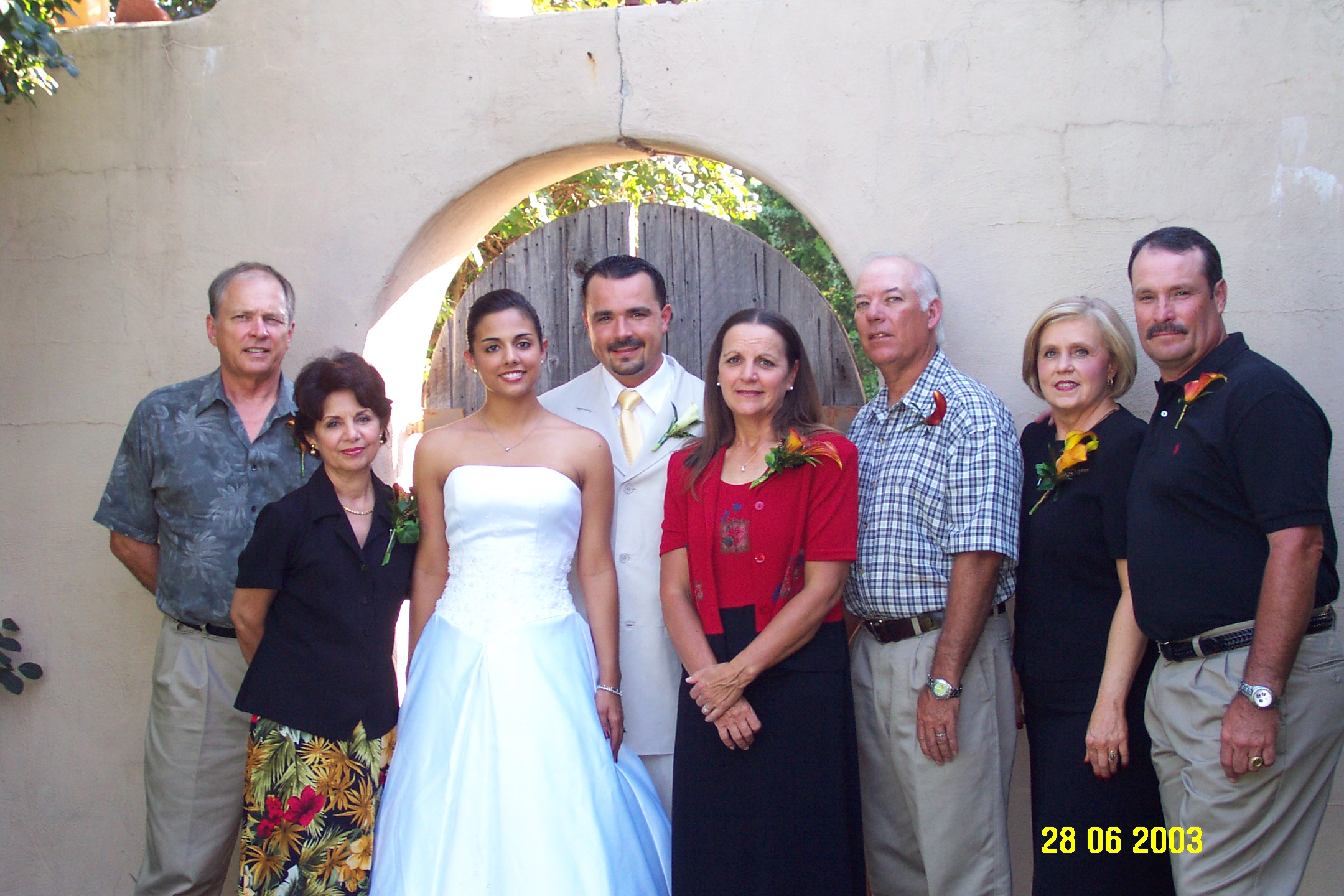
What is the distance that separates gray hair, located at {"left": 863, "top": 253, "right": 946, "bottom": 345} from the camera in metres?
2.96

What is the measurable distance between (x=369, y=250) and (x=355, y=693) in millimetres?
1615

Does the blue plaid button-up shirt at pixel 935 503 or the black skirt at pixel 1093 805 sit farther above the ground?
the blue plaid button-up shirt at pixel 935 503

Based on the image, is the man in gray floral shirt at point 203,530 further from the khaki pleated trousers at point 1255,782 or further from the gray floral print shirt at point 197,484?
the khaki pleated trousers at point 1255,782

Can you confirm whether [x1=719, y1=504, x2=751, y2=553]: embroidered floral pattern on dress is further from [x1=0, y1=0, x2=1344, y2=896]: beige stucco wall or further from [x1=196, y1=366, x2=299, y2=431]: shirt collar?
[x1=196, y1=366, x2=299, y2=431]: shirt collar

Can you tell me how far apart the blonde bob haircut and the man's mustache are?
0.17m

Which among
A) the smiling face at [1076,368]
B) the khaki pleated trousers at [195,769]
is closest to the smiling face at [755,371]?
the smiling face at [1076,368]

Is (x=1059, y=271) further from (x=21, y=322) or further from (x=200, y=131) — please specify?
(x=21, y=322)

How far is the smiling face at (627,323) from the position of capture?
3160mm

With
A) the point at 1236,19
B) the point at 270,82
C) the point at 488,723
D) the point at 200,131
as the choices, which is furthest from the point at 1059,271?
the point at 200,131

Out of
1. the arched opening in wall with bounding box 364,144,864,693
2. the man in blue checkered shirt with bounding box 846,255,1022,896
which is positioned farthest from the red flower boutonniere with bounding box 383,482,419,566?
the man in blue checkered shirt with bounding box 846,255,1022,896

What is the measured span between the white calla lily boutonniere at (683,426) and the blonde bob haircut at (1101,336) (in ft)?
3.17

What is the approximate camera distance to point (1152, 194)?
10.2 ft

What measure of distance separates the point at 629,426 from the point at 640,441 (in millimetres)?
63

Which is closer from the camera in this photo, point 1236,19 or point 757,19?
point 1236,19
